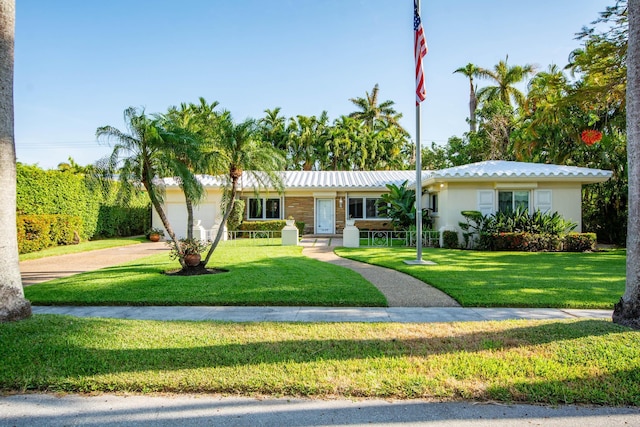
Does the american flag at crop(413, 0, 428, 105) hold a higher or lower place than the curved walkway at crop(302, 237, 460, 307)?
higher

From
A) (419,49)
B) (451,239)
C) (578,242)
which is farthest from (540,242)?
(419,49)

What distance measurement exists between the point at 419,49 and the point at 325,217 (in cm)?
1416

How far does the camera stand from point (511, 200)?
55.2 feet

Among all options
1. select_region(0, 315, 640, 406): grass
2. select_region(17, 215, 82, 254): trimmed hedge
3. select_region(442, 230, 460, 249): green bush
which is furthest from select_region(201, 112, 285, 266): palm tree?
select_region(17, 215, 82, 254): trimmed hedge

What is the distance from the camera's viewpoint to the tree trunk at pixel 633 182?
479cm

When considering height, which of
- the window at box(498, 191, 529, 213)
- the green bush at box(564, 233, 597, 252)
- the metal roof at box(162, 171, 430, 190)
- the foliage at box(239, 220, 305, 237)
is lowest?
the green bush at box(564, 233, 597, 252)

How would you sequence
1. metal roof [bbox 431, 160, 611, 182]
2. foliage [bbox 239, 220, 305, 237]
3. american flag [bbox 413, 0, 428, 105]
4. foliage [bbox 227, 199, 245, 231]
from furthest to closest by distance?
1. foliage [bbox 239, 220, 305, 237]
2. foliage [bbox 227, 199, 245, 231]
3. metal roof [bbox 431, 160, 611, 182]
4. american flag [bbox 413, 0, 428, 105]

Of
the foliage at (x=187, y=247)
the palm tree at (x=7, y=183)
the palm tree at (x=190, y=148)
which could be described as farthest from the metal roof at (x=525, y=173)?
the palm tree at (x=7, y=183)

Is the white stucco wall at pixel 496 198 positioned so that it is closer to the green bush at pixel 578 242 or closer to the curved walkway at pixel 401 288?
the green bush at pixel 578 242

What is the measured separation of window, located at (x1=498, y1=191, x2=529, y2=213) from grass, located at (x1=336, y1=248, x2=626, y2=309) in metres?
2.98

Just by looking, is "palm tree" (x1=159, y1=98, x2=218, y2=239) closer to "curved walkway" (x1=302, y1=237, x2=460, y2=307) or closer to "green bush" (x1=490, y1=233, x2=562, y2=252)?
"curved walkway" (x1=302, y1=237, x2=460, y2=307)

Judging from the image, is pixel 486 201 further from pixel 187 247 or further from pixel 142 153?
pixel 142 153

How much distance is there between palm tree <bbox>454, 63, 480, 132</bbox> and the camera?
34094 millimetres

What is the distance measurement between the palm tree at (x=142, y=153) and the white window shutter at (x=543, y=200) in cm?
1462
